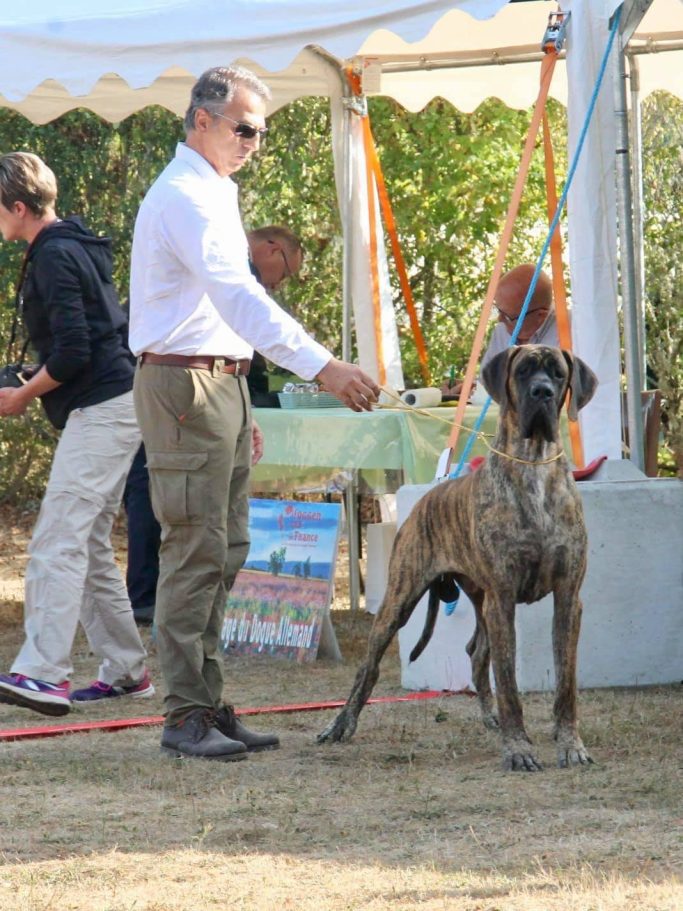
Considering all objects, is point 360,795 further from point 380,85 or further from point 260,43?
point 380,85

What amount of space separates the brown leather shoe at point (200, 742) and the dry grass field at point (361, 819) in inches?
2.5

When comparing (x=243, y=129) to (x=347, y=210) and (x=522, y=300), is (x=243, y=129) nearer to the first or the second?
(x=522, y=300)

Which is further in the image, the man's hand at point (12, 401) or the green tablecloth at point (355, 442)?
the green tablecloth at point (355, 442)

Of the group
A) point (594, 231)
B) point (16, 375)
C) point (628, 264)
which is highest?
point (594, 231)

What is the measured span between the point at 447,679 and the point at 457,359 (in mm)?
6125

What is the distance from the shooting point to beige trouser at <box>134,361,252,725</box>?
15.1 ft

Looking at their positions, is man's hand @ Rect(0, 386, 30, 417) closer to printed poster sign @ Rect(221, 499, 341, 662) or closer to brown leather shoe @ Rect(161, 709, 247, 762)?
brown leather shoe @ Rect(161, 709, 247, 762)

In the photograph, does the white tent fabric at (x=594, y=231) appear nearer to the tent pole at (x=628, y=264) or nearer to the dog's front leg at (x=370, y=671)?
the tent pole at (x=628, y=264)

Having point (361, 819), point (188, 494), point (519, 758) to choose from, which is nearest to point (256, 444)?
point (188, 494)

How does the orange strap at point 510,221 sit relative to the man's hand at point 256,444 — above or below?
above

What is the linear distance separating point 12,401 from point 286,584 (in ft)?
6.65

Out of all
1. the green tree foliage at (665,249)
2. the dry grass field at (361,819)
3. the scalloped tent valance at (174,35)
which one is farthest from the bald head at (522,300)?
the green tree foliage at (665,249)

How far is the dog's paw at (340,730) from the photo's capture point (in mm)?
5113

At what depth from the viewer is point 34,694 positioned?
18.4ft
